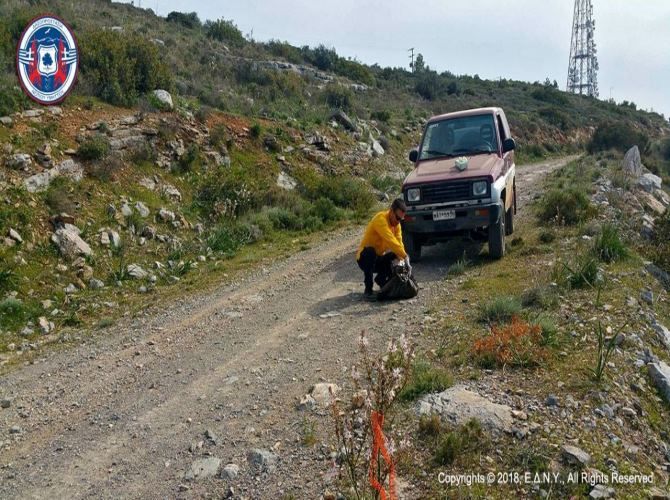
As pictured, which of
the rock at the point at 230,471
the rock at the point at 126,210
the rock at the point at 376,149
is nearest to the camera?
the rock at the point at 230,471

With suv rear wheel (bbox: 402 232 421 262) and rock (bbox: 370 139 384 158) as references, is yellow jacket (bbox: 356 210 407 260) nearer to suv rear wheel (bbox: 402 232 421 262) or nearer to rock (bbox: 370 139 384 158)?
suv rear wheel (bbox: 402 232 421 262)

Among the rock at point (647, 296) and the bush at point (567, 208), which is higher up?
the bush at point (567, 208)

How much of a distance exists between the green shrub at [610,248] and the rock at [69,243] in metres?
8.16

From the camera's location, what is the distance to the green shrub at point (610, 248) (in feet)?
27.5

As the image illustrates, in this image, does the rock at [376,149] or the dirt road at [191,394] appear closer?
the dirt road at [191,394]

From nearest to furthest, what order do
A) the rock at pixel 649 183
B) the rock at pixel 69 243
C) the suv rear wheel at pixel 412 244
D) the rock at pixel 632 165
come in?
the suv rear wheel at pixel 412 244 < the rock at pixel 69 243 < the rock at pixel 649 183 < the rock at pixel 632 165

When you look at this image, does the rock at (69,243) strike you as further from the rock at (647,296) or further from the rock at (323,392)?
the rock at (647,296)

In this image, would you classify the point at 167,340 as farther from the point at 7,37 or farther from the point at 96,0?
the point at 96,0

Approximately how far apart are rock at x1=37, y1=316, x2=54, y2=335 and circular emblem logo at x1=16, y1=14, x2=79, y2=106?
6092 millimetres

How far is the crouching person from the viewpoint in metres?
7.89

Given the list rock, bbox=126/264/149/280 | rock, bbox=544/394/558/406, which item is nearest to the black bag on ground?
rock, bbox=544/394/558/406

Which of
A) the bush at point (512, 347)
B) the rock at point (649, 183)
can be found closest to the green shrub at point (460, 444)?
the bush at point (512, 347)

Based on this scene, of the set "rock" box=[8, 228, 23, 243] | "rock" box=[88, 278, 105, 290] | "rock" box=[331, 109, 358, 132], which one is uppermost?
"rock" box=[331, 109, 358, 132]

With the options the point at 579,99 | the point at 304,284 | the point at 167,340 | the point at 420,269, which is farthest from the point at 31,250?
the point at 579,99
